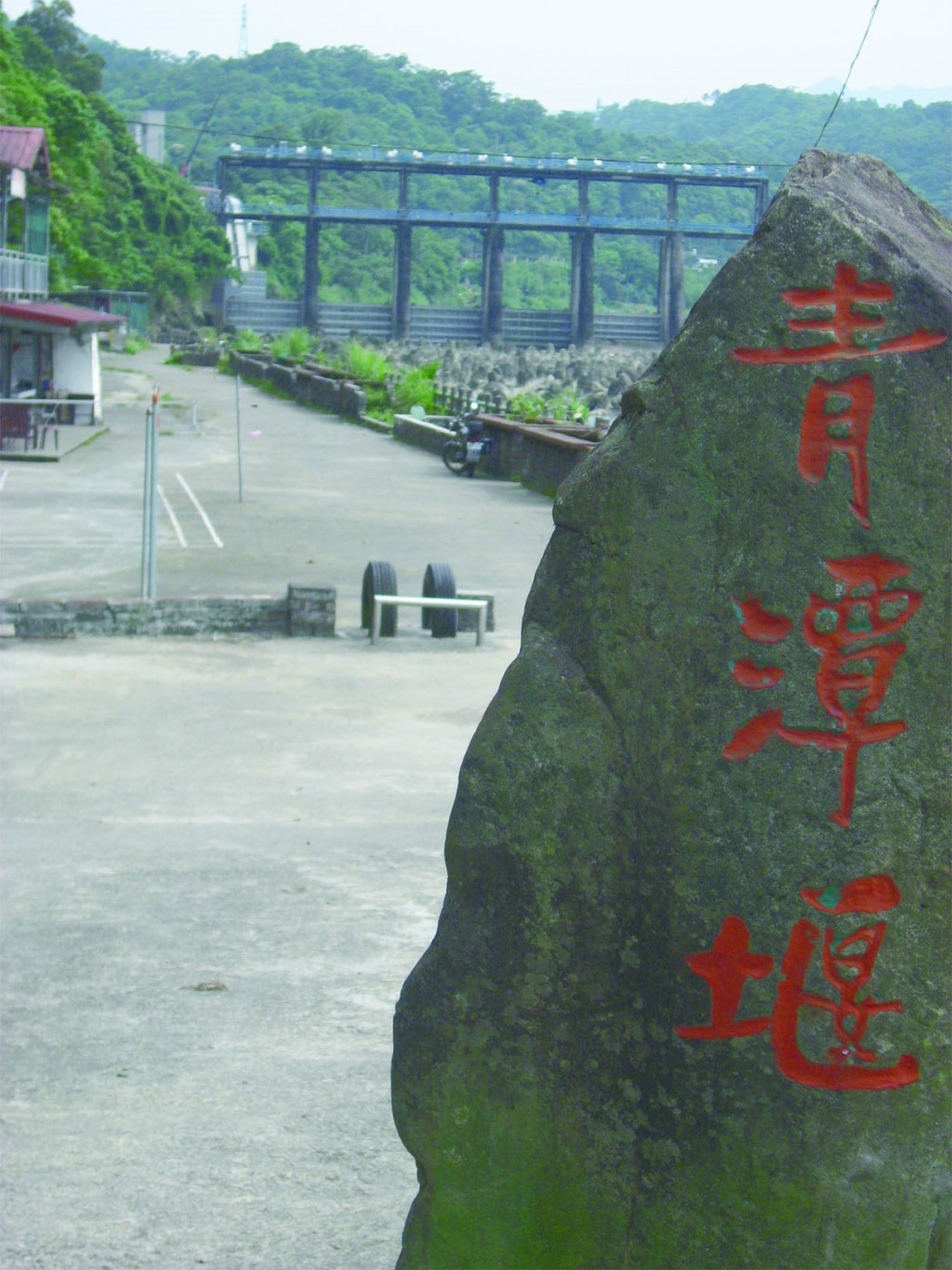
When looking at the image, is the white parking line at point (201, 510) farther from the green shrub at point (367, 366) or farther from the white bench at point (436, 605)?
the green shrub at point (367, 366)

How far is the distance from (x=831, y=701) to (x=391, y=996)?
309cm

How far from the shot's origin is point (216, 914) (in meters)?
6.34

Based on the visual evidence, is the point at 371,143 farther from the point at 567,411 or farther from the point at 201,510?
the point at 201,510

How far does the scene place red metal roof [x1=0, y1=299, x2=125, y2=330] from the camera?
87.0ft

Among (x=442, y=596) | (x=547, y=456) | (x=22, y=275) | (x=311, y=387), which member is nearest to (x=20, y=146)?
(x=22, y=275)

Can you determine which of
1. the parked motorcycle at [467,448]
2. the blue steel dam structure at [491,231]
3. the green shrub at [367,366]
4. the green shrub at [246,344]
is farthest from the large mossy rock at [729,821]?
the blue steel dam structure at [491,231]

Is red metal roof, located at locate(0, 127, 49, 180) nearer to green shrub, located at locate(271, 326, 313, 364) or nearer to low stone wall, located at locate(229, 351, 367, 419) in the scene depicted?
low stone wall, located at locate(229, 351, 367, 419)

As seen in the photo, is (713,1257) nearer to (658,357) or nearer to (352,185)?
(658,357)

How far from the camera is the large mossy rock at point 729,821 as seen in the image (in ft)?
9.25

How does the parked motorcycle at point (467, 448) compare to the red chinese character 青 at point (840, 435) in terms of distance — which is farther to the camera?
the parked motorcycle at point (467, 448)

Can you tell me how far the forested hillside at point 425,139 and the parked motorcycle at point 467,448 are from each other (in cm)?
6278

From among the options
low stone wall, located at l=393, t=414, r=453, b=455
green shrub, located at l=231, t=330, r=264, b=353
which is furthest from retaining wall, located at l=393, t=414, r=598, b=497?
green shrub, located at l=231, t=330, r=264, b=353

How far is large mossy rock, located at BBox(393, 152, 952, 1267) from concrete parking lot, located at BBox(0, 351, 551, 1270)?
1234mm

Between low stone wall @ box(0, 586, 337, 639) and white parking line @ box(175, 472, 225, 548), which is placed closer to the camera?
low stone wall @ box(0, 586, 337, 639)
